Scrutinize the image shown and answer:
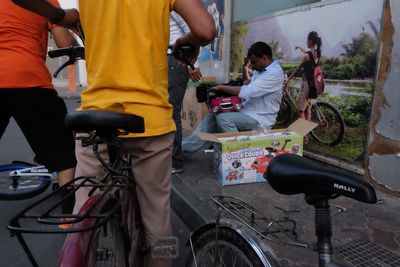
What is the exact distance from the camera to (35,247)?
113 inches

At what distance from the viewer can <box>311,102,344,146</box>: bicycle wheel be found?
404 cm

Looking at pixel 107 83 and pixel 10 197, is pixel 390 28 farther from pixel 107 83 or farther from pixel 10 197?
pixel 10 197

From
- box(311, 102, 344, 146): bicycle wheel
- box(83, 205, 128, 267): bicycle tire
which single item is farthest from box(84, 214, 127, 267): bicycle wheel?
box(311, 102, 344, 146): bicycle wheel

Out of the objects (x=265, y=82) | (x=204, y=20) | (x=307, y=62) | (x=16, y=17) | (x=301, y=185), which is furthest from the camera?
(x=307, y=62)

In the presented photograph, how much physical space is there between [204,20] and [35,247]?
218 centimetres

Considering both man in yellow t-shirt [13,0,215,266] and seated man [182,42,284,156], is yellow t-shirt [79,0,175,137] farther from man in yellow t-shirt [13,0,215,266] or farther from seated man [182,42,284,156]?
seated man [182,42,284,156]

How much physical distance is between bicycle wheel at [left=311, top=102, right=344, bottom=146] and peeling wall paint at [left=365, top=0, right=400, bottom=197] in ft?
1.54

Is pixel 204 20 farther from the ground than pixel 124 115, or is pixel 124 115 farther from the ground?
pixel 204 20

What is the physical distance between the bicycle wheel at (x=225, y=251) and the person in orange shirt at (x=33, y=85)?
126cm

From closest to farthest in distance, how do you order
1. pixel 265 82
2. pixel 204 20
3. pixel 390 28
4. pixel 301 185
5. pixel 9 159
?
pixel 301 185
pixel 204 20
pixel 390 28
pixel 265 82
pixel 9 159

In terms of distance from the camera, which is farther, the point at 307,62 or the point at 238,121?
the point at 307,62

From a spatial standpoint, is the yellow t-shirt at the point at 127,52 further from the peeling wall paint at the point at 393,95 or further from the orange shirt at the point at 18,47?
the peeling wall paint at the point at 393,95

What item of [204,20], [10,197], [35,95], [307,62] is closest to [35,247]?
[10,197]

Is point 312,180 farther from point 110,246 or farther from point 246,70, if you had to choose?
point 246,70
